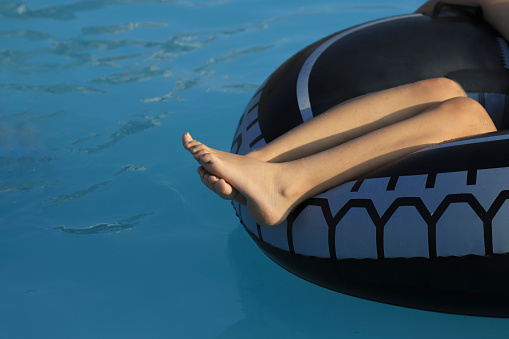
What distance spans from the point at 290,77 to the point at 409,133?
21.5 inches

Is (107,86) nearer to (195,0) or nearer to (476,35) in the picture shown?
(195,0)

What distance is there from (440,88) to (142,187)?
145 cm

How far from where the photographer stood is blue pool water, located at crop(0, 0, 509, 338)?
2256mm

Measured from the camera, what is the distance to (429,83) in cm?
222

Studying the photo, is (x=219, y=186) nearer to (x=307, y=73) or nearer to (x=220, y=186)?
(x=220, y=186)

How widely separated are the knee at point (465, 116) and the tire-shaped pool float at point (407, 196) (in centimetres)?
12

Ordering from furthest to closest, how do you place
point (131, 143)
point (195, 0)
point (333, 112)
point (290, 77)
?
point (195, 0) < point (131, 143) < point (290, 77) < point (333, 112)

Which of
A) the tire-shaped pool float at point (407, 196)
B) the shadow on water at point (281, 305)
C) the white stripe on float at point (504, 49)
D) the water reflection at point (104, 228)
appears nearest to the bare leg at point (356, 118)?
the tire-shaped pool float at point (407, 196)

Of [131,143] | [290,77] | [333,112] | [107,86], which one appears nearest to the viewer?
[333,112]

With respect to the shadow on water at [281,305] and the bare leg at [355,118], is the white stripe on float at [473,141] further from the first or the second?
the shadow on water at [281,305]

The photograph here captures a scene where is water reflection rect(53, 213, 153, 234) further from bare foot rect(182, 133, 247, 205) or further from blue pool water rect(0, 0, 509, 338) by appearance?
bare foot rect(182, 133, 247, 205)

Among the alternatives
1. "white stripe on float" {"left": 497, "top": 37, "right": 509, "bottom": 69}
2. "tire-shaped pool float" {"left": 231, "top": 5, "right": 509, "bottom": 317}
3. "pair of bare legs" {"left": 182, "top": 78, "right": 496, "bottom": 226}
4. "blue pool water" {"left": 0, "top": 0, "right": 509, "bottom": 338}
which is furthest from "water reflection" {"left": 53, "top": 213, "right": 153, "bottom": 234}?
"white stripe on float" {"left": 497, "top": 37, "right": 509, "bottom": 69}

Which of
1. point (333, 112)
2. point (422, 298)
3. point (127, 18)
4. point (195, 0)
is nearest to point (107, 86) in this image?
point (127, 18)

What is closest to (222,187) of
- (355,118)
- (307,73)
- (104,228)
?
(355,118)
